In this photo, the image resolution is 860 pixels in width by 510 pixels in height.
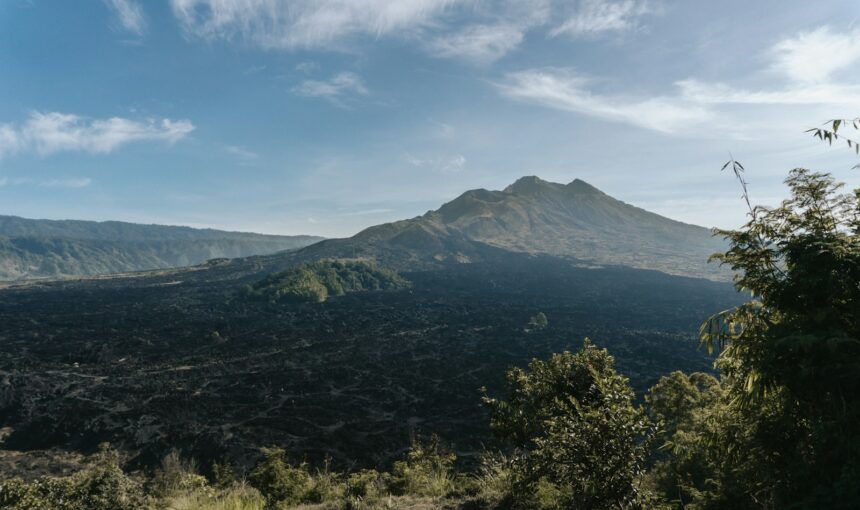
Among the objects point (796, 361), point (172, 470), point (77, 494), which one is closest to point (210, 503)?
point (77, 494)

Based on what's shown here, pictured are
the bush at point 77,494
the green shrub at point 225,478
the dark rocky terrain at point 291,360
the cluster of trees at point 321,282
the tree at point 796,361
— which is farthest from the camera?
the cluster of trees at point 321,282

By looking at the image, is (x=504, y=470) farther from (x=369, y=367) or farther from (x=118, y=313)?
(x=118, y=313)

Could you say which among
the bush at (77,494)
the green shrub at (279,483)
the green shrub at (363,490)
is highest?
the bush at (77,494)

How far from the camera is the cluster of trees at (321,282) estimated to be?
10662cm

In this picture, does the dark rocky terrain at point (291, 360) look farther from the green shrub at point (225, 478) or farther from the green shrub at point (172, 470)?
the green shrub at point (225, 478)

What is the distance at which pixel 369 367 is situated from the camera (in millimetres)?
54594

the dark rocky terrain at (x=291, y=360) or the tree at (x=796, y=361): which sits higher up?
the tree at (x=796, y=361)

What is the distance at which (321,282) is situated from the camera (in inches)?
4771

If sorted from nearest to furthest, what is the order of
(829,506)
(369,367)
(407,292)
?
(829,506) → (369,367) → (407,292)

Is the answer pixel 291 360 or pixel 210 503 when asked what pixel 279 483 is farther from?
pixel 291 360

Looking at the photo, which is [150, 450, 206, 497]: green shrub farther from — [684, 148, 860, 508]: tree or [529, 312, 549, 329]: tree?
[529, 312, 549, 329]: tree

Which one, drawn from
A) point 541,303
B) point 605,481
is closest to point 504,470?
point 605,481

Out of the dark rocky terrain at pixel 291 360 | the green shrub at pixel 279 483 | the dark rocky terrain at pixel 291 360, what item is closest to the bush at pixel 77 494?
the green shrub at pixel 279 483

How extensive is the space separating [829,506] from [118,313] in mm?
108352
